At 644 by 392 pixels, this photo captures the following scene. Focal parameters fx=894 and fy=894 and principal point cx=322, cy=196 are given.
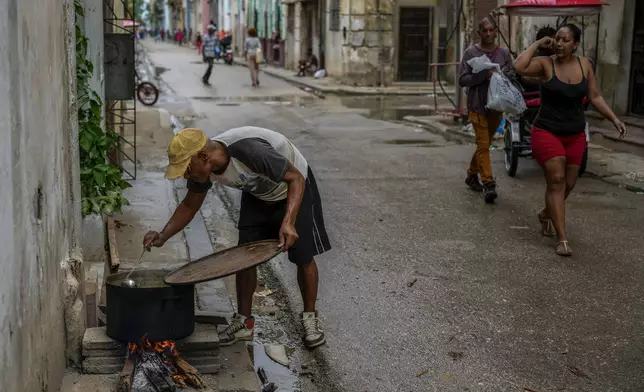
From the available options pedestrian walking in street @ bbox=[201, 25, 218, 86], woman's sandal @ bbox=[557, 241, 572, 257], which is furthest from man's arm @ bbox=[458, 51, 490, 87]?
pedestrian walking in street @ bbox=[201, 25, 218, 86]

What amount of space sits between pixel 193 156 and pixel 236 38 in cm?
5072

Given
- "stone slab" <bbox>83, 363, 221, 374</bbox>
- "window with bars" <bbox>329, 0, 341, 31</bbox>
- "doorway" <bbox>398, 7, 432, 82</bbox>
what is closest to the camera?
"stone slab" <bbox>83, 363, 221, 374</bbox>

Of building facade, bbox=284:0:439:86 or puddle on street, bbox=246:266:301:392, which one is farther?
building facade, bbox=284:0:439:86

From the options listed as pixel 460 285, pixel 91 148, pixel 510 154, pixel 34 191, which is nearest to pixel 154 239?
pixel 34 191

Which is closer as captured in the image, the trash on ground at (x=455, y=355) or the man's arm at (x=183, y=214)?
the man's arm at (x=183, y=214)

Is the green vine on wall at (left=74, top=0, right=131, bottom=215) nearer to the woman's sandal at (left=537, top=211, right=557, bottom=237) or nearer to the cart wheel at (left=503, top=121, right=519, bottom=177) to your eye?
the woman's sandal at (left=537, top=211, right=557, bottom=237)

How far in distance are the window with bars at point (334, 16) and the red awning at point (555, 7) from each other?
59.6 feet

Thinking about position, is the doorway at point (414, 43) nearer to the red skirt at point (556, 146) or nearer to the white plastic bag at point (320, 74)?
the white plastic bag at point (320, 74)

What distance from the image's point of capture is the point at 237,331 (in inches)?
199

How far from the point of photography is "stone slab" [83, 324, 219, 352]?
4410 mm

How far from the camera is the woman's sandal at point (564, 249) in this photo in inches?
281

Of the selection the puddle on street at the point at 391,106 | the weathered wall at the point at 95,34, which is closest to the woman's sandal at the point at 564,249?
the weathered wall at the point at 95,34

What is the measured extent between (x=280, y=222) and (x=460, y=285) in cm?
196

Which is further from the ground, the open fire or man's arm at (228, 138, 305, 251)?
man's arm at (228, 138, 305, 251)
